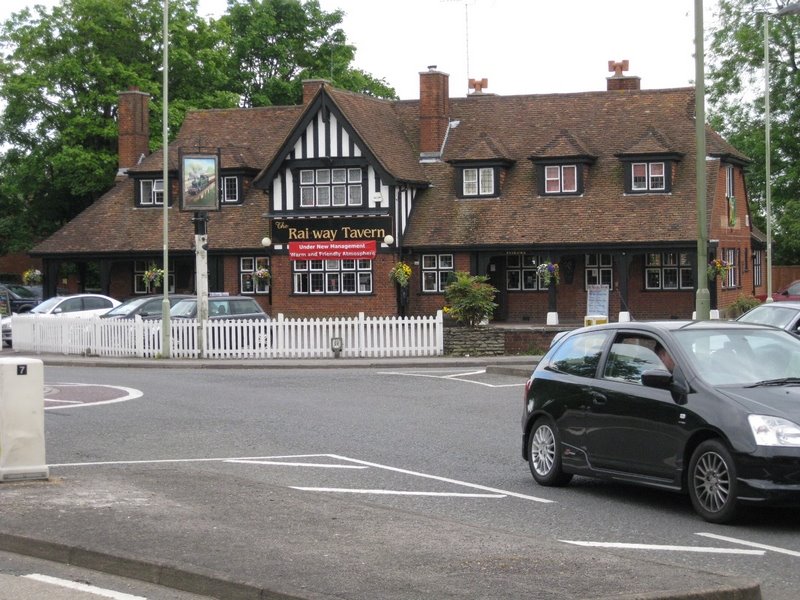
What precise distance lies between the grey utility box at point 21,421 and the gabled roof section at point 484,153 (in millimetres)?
36062

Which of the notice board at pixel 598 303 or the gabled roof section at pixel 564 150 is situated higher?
the gabled roof section at pixel 564 150

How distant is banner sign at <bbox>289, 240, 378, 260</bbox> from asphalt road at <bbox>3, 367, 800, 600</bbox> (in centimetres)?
2013

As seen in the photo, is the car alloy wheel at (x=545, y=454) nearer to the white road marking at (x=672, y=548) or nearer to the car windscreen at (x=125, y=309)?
the white road marking at (x=672, y=548)

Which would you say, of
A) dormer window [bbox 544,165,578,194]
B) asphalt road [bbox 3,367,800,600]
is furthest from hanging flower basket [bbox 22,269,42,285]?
asphalt road [bbox 3,367,800,600]

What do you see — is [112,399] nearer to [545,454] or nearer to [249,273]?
[545,454]

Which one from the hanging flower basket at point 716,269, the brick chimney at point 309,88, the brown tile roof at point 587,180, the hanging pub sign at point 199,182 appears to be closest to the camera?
the hanging pub sign at point 199,182

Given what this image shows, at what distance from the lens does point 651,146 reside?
45375 millimetres

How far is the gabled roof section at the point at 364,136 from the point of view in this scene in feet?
151

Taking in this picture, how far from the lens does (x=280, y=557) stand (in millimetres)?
8555

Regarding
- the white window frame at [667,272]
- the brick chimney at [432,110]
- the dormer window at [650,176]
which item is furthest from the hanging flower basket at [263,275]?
the white window frame at [667,272]

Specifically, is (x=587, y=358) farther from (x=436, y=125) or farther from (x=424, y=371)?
(x=436, y=125)

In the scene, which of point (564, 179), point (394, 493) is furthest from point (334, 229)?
point (394, 493)

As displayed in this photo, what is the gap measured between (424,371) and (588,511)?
18.2 m

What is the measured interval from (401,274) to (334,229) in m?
3.54
